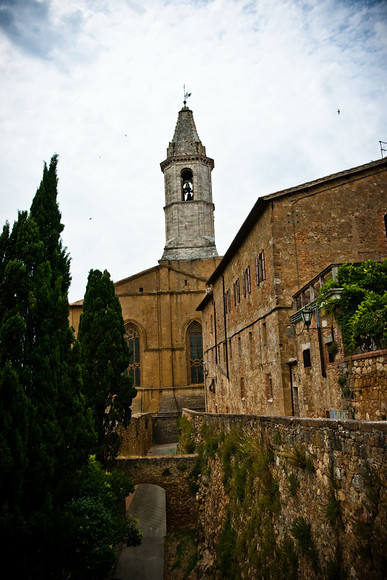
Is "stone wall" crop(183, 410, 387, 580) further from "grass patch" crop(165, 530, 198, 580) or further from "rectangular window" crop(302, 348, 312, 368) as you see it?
"rectangular window" crop(302, 348, 312, 368)

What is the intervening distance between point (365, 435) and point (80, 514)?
A: 8.80 m

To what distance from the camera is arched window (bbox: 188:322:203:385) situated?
3538 cm

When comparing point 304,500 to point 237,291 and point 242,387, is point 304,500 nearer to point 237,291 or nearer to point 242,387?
point 242,387

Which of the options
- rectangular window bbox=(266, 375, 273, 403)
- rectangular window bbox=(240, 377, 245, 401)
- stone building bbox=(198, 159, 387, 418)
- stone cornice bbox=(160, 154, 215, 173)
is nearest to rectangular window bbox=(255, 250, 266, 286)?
stone building bbox=(198, 159, 387, 418)

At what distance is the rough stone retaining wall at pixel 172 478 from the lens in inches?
666

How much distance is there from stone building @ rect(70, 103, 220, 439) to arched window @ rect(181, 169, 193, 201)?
953mm

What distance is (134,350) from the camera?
118ft

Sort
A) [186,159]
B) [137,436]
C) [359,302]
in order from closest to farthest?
[359,302], [137,436], [186,159]

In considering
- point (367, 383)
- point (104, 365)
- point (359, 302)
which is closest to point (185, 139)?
point (104, 365)

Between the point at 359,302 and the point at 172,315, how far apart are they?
26559 mm

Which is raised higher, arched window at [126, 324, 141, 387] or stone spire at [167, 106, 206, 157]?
stone spire at [167, 106, 206, 157]

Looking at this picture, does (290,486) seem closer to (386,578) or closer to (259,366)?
(386,578)

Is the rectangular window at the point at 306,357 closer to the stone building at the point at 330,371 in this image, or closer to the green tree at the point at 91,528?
the stone building at the point at 330,371

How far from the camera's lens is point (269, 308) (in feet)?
51.5
